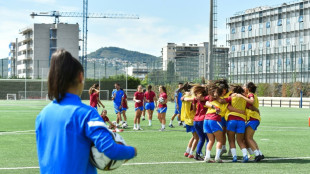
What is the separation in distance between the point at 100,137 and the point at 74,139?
17 centimetres

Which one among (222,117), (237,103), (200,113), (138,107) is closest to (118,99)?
(138,107)

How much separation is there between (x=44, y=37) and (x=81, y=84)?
461 feet

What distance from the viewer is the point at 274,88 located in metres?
62.0

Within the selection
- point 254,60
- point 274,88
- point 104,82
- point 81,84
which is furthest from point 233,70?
point 81,84

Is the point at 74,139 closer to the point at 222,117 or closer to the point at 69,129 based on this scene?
the point at 69,129

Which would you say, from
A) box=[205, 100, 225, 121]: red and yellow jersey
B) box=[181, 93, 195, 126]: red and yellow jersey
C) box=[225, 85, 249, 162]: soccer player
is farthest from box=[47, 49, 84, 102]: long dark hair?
box=[181, 93, 195, 126]: red and yellow jersey

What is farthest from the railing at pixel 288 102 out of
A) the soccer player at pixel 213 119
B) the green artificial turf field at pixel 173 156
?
the soccer player at pixel 213 119

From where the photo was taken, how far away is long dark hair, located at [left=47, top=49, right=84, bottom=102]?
3094 millimetres

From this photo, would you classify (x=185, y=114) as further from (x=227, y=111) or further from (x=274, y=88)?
(x=274, y=88)

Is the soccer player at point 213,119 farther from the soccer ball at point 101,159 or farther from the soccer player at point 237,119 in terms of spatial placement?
the soccer ball at point 101,159

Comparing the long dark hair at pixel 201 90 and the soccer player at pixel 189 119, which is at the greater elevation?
the long dark hair at pixel 201 90

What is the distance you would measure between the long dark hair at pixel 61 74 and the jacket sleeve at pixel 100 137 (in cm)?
24

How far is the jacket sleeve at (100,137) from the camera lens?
9.86 feet

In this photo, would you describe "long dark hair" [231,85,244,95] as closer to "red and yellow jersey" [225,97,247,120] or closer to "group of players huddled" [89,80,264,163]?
"group of players huddled" [89,80,264,163]
